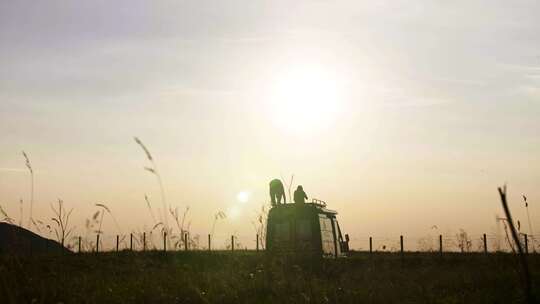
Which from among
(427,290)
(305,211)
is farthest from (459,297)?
(305,211)

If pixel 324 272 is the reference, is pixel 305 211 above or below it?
above

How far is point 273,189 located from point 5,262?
11291mm

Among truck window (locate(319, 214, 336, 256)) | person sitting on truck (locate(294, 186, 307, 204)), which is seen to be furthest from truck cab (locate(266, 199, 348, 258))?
person sitting on truck (locate(294, 186, 307, 204))

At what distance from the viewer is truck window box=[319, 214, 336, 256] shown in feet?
58.2

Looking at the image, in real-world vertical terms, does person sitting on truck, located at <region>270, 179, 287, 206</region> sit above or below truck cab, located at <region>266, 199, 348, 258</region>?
above

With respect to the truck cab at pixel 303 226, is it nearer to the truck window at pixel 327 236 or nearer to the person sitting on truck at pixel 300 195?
the truck window at pixel 327 236

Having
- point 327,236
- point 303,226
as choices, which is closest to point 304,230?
point 303,226

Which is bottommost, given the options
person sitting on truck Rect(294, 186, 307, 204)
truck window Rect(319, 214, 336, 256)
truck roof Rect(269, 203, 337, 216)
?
truck window Rect(319, 214, 336, 256)

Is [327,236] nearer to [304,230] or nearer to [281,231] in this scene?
[304,230]

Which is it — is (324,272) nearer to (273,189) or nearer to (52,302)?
(52,302)

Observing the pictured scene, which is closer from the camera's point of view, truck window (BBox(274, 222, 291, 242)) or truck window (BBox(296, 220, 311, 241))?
truck window (BBox(296, 220, 311, 241))

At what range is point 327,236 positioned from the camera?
59.7 feet

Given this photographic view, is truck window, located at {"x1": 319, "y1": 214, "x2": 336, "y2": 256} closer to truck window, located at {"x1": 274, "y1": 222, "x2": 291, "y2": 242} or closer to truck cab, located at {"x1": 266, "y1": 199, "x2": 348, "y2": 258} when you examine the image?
truck cab, located at {"x1": 266, "y1": 199, "x2": 348, "y2": 258}

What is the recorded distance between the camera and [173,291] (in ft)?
25.3
